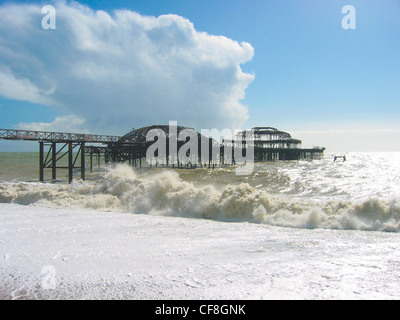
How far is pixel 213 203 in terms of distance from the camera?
33.7 ft

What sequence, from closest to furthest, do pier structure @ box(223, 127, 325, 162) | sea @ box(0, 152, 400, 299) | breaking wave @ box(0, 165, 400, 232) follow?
sea @ box(0, 152, 400, 299) → breaking wave @ box(0, 165, 400, 232) → pier structure @ box(223, 127, 325, 162)

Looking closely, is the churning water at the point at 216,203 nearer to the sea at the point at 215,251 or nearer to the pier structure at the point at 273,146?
the sea at the point at 215,251

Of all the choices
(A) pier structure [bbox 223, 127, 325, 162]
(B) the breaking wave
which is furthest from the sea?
(A) pier structure [bbox 223, 127, 325, 162]

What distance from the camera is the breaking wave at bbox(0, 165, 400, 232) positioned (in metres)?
8.02

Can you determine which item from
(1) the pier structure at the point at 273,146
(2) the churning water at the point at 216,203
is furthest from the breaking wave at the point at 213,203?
(1) the pier structure at the point at 273,146

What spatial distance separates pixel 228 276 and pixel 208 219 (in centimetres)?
543

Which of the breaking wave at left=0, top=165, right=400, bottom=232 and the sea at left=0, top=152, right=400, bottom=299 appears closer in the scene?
the sea at left=0, top=152, right=400, bottom=299

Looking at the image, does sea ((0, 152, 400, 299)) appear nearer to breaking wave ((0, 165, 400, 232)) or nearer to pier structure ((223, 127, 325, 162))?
breaking wave ((0, 165, 400, 232))

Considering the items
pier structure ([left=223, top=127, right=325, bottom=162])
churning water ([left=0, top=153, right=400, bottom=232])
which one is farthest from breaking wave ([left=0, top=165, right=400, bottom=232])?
pier structure ([left=223, top=127, right=325, bottom=162])

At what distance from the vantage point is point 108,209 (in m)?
11.6

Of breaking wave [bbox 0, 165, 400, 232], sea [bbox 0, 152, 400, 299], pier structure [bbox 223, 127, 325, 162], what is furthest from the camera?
pier structure [bbox 223, 127, 325, 162]

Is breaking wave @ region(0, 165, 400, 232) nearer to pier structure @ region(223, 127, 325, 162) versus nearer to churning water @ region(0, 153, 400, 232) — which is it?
churning water @ region(0, 153, 400, 232)

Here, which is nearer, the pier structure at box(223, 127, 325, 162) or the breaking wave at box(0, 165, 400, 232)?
the breaking wave at box(0, 165, 400, 232)
